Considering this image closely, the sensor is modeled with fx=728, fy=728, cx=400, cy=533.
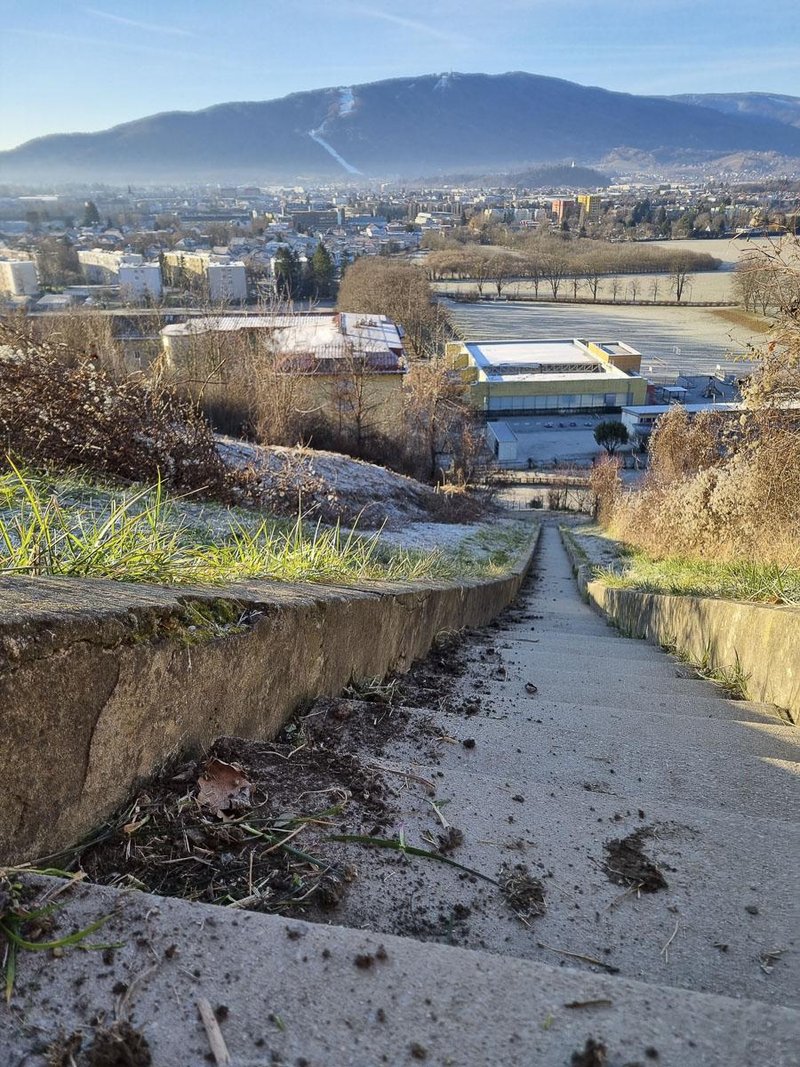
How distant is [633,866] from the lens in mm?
1657

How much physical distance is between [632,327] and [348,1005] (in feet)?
253

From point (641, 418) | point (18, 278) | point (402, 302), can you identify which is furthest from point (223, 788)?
point (18, 278)

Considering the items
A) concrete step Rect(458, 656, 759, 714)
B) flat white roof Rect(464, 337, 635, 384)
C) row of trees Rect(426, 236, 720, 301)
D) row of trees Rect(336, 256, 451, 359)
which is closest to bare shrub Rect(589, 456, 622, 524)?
concrete step Rect(458, 656, 759, 714)

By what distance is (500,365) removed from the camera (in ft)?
161

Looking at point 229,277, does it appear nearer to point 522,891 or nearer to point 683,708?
point 683,708

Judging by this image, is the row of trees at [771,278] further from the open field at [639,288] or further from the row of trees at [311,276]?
the open field at [639,288]

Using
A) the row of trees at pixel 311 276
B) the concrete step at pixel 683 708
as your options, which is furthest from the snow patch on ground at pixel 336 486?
the row of trees at pixel 311 276

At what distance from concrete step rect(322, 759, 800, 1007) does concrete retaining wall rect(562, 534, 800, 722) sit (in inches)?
56.8

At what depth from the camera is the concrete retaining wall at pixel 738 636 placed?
3.08 m

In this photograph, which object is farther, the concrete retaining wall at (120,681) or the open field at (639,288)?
the open field at (639,288)

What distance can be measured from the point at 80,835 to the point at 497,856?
904mm

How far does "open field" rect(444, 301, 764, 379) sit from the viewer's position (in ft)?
191

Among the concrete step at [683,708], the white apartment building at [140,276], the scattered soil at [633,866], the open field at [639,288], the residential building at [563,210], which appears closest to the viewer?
the scattered soil at [633,866]

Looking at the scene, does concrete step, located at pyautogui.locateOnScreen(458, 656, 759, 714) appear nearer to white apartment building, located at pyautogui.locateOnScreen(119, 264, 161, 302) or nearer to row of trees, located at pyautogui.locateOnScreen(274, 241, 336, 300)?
white apartment building, located at pyautogui.locateOnScreen(119, 264, 161, 302)
